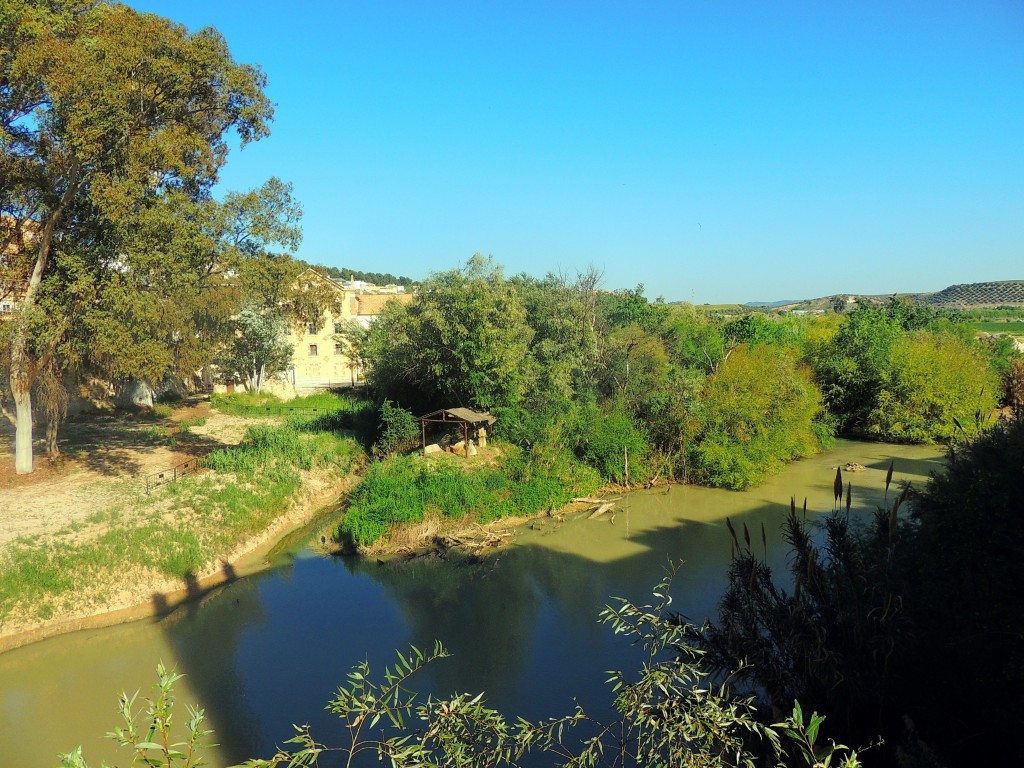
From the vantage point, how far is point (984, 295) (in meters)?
110

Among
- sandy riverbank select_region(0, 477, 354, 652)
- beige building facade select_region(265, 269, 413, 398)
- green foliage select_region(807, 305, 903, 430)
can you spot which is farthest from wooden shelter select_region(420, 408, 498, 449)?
beige building facade select_region(265, 269, 413, 398)

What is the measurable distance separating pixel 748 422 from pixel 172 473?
2011cm

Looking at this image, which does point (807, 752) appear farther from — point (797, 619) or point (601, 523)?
point (601, 523)

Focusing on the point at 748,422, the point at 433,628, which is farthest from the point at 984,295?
the point at 433,628

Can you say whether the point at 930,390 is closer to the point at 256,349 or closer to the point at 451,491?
the point at 451,491

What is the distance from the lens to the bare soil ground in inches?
691

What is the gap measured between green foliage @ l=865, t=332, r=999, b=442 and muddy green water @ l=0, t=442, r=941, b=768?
533 inches

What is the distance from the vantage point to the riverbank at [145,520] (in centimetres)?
1490

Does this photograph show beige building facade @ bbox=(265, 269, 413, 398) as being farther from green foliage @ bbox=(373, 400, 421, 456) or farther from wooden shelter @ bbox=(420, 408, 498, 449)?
wooden shelter @ bbox=(420, 408, 498, 449)

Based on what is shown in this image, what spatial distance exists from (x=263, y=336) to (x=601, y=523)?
22.5 metres

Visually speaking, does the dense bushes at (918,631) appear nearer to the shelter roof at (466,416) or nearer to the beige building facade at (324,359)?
the shelter roof at (466,416)

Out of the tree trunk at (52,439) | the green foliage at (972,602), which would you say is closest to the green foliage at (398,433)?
the tree trunk at (52,439)

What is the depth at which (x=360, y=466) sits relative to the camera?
1024 inches

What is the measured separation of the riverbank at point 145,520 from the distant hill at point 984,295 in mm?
110408
